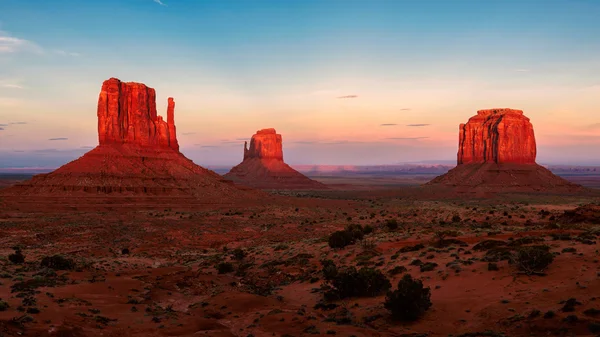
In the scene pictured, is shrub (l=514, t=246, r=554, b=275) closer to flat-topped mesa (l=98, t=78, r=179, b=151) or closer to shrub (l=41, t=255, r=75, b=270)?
shrub (l=41, t=255, r=75, b=270)

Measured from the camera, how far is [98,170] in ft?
259

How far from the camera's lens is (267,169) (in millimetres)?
177875

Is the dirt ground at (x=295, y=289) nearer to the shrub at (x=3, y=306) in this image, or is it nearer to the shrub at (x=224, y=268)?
the shrub at (x=3, y=306)

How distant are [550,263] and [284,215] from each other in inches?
1991

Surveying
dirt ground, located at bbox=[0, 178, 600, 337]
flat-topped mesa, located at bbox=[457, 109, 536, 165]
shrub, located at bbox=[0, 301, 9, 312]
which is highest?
flat-topped mesa, located at bbox=[457, 109, 536, 165]

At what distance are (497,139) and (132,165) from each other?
102726 mm

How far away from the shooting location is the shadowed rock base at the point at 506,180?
11088cm

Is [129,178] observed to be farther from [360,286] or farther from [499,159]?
[499,159]

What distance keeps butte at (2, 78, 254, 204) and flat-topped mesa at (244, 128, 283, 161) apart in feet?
288

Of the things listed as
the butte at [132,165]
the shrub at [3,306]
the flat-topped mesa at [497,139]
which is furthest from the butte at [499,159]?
the shrub at [3,306]

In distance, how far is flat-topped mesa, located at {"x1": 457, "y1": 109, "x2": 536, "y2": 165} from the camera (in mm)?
127375

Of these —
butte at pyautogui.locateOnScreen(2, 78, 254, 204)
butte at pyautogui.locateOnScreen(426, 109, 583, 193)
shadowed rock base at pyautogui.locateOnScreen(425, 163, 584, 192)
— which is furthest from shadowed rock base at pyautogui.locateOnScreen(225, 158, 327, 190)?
butte at pyautogui.locateOnScreen(2, 78, 254, 204)

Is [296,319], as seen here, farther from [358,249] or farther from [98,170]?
[98,170]

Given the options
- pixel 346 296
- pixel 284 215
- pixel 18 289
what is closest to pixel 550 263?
pixel 346 296
